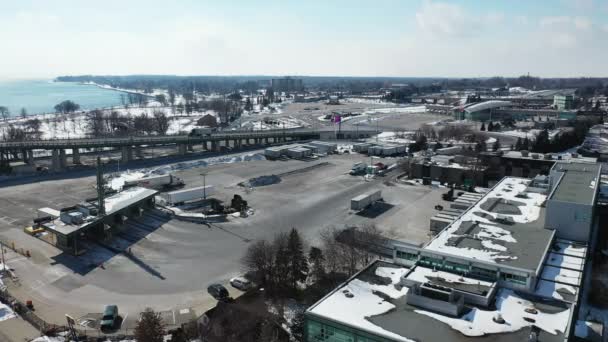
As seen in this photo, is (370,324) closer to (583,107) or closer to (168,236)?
(168,236)

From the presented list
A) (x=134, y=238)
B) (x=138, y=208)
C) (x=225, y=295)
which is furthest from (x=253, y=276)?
(x=138, y=208)

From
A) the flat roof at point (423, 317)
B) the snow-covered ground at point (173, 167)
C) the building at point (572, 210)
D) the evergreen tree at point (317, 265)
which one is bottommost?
the snow-covered ground at point (173, 167)

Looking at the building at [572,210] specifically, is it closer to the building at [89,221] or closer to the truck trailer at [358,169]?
the truck trailer at [358,169]

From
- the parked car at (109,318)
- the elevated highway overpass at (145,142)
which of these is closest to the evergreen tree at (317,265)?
the parked car at (109,318)

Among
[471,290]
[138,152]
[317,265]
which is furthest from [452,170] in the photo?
[138,152]

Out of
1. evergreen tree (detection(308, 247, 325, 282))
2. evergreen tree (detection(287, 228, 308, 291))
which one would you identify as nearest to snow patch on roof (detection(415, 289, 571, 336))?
evergreen tree (detection(308, 247, 325, 282))

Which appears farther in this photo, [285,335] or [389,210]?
[389,210]
